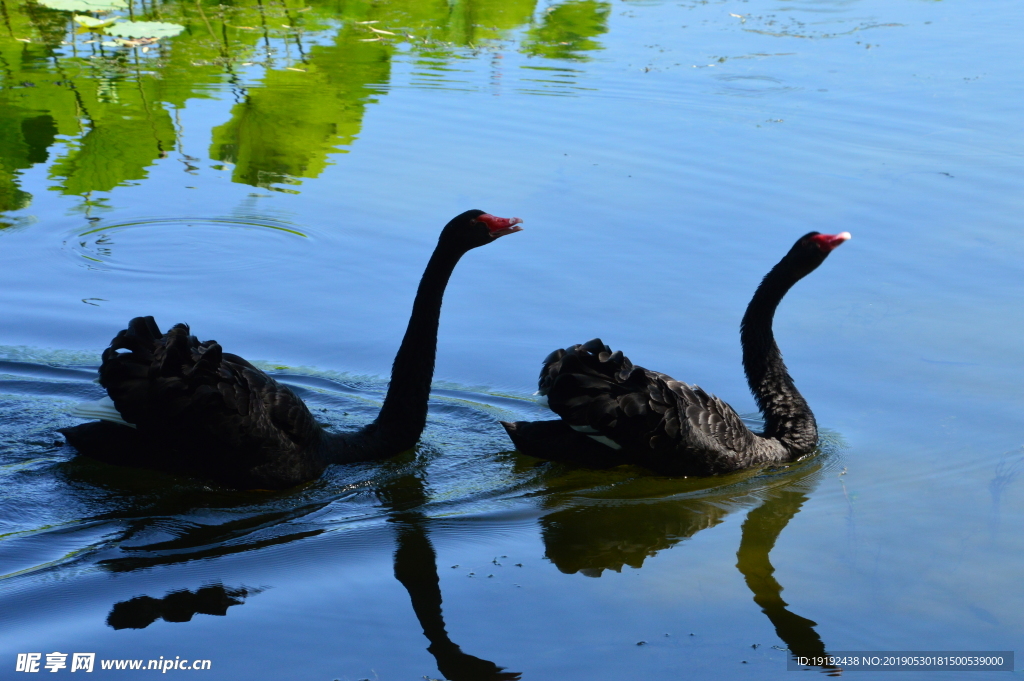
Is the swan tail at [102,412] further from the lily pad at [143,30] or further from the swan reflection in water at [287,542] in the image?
the lily pad at [143,30]

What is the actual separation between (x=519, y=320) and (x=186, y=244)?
99.5 inches

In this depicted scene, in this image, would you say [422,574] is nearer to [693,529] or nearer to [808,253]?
[693,529]

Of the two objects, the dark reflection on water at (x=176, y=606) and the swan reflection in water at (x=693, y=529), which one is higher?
the dark reflection on water at (x=176, y=606)

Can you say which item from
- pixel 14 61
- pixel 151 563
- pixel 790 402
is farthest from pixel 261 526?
pixel 14 61

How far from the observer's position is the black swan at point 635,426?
5117mm

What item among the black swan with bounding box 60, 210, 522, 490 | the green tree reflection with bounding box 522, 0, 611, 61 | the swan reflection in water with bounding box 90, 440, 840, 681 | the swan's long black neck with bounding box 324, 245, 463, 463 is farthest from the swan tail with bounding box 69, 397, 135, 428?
the green tree reflection with bounding box 522, 0, 611, 61

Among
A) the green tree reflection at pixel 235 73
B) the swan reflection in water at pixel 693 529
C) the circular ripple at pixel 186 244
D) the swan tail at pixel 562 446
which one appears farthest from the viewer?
the green tree reflection at pixel 235 73

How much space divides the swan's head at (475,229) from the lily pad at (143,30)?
7.72m

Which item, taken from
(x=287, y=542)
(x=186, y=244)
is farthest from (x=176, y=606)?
(x=186, y=244)

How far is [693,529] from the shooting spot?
4.66 m

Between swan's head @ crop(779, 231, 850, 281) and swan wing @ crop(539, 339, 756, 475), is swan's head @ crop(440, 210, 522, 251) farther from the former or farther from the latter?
swan's head @ crop(779, 231, 850, 281)

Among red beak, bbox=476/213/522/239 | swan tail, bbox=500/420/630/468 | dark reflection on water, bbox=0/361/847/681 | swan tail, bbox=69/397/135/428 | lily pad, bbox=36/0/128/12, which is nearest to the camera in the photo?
dark reflection on water, bbox=0/361/847/681

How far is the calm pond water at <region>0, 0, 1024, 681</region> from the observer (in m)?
3.83

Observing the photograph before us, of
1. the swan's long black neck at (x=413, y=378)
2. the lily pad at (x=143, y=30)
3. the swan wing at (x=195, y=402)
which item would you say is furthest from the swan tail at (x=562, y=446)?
the lily pad at (x=143, y=30)
